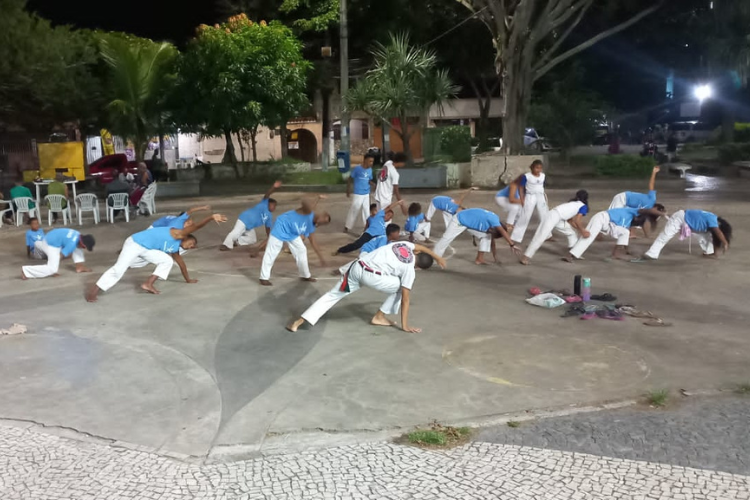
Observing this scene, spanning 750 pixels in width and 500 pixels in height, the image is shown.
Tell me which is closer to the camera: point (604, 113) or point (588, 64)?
point (604, 113)

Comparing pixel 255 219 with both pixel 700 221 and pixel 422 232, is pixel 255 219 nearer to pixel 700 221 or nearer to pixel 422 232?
pixel 422 232

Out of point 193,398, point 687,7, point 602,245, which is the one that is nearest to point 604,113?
point 687,7

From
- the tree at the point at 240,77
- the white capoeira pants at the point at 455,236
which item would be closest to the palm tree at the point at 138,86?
the tree at the point at 240,77

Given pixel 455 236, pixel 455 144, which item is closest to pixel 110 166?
pixel 455 144

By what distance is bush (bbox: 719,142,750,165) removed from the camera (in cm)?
2839

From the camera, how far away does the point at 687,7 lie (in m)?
27.0

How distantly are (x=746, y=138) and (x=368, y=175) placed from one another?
27272 millimetres

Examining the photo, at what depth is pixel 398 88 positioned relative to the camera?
78.9 ft

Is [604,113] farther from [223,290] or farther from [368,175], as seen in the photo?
[223,290]

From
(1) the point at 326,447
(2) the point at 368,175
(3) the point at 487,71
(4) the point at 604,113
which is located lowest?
(1) the point at 326,447

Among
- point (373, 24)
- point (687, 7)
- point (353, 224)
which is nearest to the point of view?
point (353, 224)

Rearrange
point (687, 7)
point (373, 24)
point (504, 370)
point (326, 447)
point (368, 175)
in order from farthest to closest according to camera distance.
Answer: point (373, 24) < point (687, 7) < point (368, 175) < point (504, 370) < point (326, 447)

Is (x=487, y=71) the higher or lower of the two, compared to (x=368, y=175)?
higher

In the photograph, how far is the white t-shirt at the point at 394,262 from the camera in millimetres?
7625
